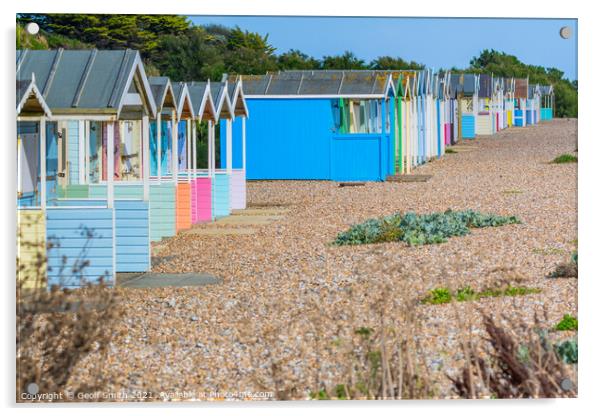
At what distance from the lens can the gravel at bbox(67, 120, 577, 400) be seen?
7.87m

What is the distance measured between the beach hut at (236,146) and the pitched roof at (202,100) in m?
0.35

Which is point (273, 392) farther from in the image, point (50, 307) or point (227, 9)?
point (227, 9)

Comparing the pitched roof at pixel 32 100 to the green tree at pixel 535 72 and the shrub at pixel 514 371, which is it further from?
the shrub at pixel 514 371

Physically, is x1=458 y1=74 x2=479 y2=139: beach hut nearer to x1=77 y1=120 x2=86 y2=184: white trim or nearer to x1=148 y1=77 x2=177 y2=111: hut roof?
x1=148 y1=77 x2=177 y2=111: hut roof

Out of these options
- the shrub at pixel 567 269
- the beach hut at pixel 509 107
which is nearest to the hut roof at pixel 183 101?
the beach hut at pixel 509 107

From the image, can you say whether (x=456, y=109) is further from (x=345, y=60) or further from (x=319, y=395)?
(x=319, y=395)

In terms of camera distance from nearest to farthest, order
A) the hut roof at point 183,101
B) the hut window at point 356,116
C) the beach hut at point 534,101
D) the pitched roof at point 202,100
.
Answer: the beach hut at point 534,101 → the hut roof at point 183,101 → the pitched roof at point 202,100 → the hut window at point 356,116

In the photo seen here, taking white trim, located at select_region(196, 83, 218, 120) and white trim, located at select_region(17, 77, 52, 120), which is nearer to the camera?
white trim, located at select_region(17, 77, 52, 120)

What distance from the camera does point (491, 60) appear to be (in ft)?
32.7

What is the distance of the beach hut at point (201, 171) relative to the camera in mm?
15297

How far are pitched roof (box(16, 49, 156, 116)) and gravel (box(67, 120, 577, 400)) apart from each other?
4.80ft

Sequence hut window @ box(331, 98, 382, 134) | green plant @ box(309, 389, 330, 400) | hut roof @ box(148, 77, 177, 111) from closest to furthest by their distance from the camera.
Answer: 1. green plant @ box(309, 389, 330, 400)
2. hut roof @ box(148, 77, 177, 111)
3. hut window @ box(331, 98, 382, 134)

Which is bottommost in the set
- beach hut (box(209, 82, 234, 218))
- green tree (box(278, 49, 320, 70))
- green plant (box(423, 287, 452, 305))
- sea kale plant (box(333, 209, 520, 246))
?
green plant (box(423, 287, 452, 305))

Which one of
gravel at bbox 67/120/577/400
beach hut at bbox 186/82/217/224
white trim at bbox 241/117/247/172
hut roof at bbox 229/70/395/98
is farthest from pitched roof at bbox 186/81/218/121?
hut roof at bbox 229/70/395/98
